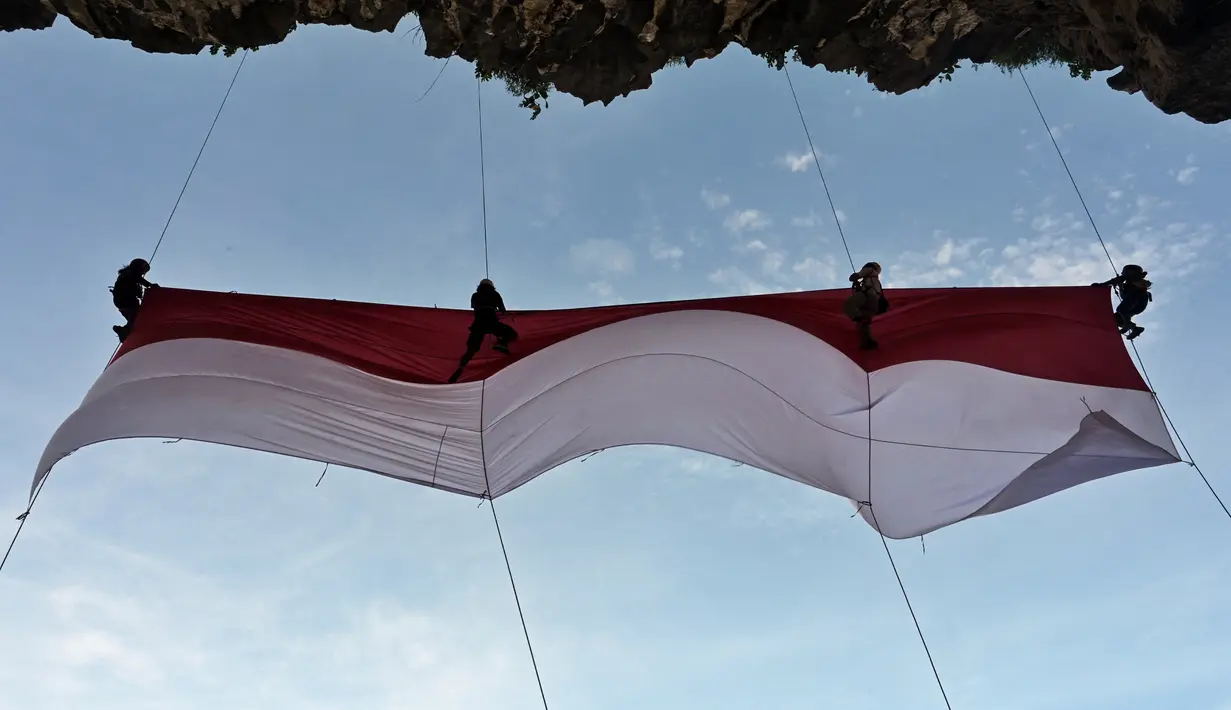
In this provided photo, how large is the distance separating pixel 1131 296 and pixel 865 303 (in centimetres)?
212

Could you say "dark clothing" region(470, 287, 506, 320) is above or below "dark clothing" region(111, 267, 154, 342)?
below

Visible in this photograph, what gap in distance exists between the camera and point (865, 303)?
6.09 m

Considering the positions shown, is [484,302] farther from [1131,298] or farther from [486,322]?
[1131,298]

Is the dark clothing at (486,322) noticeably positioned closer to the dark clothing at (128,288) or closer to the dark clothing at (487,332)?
the dark clothing at (487,332)

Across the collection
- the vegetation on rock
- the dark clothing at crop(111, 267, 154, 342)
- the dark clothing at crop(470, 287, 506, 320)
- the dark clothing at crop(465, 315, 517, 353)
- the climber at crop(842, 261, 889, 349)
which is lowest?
the climber at crop(842, 261, 889, 349)

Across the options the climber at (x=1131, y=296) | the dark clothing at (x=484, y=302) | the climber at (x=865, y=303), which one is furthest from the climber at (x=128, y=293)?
the climber at (x=1131, y=296)

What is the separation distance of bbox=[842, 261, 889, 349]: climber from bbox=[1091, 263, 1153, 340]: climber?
174 cm

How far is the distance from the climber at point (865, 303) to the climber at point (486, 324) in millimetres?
2890

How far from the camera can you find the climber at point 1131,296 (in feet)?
19.5

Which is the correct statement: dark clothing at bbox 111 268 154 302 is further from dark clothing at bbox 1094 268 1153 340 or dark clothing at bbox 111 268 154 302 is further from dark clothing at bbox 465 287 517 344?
dark clothing at bbox 1094 268 1153 340

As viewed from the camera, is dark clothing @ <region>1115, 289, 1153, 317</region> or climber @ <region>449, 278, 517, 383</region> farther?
climber @ <region>449, 278, 517, 383</region>

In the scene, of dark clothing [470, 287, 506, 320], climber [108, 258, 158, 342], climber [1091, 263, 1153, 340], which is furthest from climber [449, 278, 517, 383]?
climber [1091, 263, 1153, 340]

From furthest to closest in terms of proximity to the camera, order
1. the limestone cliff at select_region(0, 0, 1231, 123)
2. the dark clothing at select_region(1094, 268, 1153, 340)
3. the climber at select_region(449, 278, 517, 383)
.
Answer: the limestone cliff at select_region(0, 0, 1231, 123) → the climber at select_region(449, 278, 517, 383) → the dark clothing at select_region(1094, 268, 1153, 340)

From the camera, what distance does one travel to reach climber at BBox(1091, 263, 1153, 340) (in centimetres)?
596
